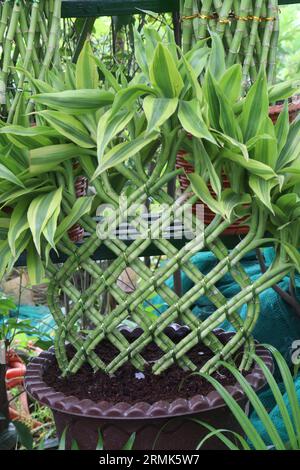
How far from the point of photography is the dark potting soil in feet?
3.96

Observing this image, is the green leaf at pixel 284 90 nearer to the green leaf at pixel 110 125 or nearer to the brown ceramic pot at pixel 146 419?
the green leaf at pixel 110 125

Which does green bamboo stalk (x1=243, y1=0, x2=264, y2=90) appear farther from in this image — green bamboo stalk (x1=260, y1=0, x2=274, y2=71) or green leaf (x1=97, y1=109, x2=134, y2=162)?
green leaf (x1=97, y1=109, x2=134, y2=162)

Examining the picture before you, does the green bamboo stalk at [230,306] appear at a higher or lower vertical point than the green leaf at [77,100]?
lower

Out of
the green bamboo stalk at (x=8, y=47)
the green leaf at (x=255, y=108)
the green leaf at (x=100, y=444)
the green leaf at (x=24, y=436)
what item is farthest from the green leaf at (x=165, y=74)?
the green leaf at (x=24, y=436)

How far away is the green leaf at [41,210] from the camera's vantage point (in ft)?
3.58

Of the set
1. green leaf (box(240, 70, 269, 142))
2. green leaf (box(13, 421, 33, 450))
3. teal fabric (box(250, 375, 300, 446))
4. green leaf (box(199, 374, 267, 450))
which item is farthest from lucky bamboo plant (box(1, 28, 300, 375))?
teal fabric (box(250, 375, 300, 446))

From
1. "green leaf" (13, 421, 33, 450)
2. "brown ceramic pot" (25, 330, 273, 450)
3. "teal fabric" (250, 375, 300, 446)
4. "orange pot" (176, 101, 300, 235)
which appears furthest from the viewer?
"teal fabric" (250, 375, 300, 446)

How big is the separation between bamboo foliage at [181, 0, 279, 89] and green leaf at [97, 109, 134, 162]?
0.34 m

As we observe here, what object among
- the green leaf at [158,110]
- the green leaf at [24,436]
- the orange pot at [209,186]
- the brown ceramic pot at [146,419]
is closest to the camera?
the green leaf at [158,110]

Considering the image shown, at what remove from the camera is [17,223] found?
1146 mm

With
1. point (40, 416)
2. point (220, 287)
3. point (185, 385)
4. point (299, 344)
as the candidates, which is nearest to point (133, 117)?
point (185, 385)

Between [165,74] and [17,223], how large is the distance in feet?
1.15

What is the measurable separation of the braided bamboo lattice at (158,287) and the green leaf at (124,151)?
8 centimetres

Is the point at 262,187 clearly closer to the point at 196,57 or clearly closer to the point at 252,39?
the point at 196,57
